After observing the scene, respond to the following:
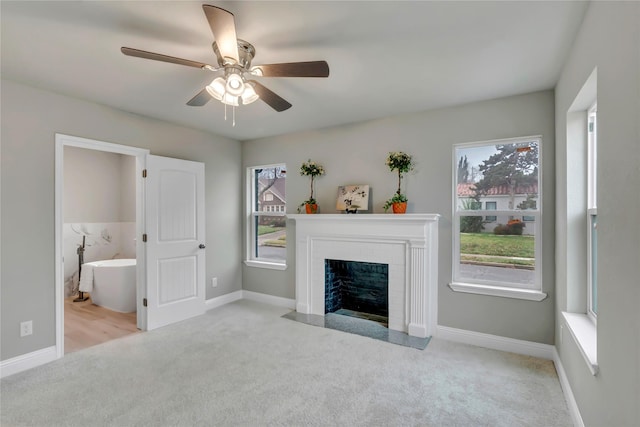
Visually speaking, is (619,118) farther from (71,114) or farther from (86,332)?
(86,332)

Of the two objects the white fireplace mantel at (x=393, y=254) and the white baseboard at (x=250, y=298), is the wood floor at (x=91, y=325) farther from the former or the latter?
the white fireplace mantel at (x=393, y=254)

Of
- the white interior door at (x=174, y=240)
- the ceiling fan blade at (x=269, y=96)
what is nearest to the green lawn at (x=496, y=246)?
the ceiling fan blade at (x=269, y=96)

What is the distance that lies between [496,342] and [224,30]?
134 inches

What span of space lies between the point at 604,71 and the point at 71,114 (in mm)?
3986

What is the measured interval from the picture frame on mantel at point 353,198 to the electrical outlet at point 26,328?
318 centimetres

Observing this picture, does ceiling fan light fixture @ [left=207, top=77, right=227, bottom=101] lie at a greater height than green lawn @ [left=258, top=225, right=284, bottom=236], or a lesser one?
greater

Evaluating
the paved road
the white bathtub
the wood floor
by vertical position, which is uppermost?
the paved road

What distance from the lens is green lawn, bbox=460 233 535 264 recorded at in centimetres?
293

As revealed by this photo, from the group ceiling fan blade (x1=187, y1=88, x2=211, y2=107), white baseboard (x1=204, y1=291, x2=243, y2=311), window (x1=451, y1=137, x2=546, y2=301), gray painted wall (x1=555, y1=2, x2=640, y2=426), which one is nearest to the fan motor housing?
ceiling fan blade (x1=187, y1=88, x2=211, y2=107)

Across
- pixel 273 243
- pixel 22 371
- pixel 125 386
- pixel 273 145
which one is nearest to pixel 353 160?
pixel 273 145

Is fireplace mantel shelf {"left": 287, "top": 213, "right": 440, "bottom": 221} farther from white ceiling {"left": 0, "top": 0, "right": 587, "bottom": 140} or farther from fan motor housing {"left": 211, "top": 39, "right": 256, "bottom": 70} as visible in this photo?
fan motor housing {"left": 211, "top": 39, "right": 256, "bottom": 70}

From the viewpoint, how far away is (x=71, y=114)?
292 cm

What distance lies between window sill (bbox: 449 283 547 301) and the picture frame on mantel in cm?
131

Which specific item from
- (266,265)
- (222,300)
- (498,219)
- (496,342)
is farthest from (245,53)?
(222,300)
